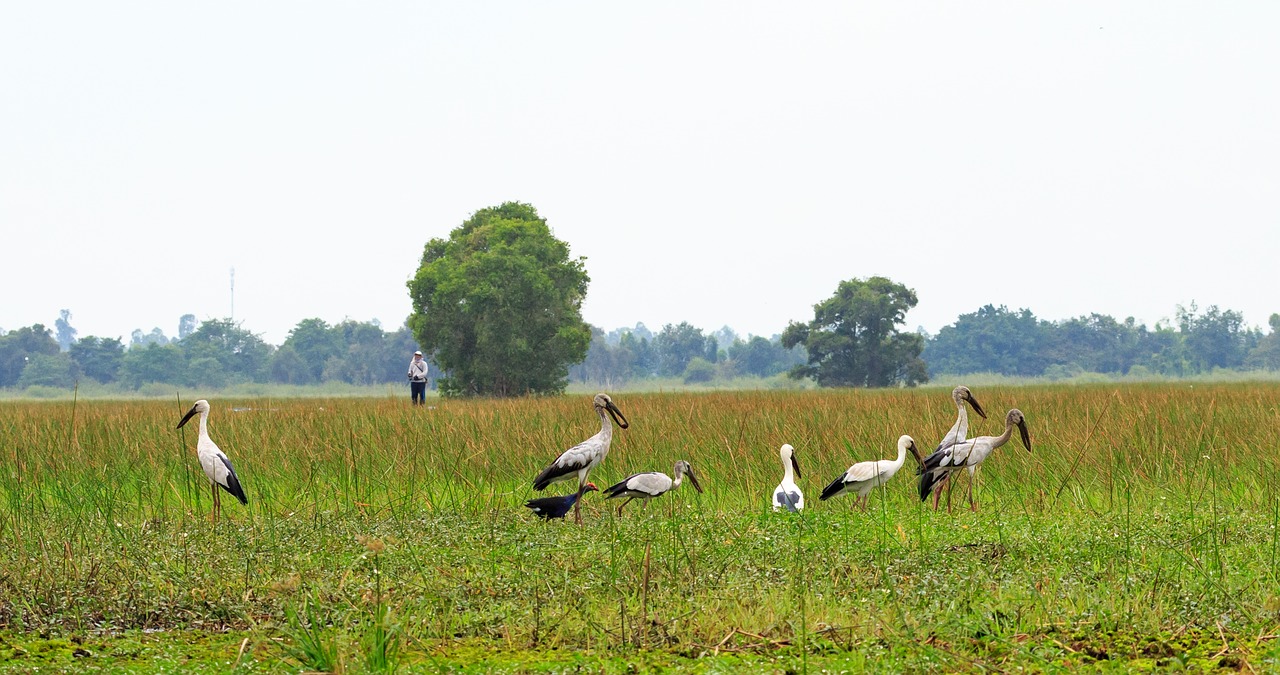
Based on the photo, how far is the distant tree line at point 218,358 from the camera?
4126 inches

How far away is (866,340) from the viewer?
65688 millimetres

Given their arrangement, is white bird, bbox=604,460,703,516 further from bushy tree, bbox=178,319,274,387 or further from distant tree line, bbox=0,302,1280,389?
bushy tree, bbox=178,319,274,387

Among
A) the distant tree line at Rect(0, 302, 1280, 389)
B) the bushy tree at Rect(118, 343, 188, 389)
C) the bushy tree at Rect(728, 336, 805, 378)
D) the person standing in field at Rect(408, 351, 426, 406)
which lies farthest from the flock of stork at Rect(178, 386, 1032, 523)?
the bushy tree at Rect(728, 336, 805, 378)

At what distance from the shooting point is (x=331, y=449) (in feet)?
43.0

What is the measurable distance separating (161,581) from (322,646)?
222 cm

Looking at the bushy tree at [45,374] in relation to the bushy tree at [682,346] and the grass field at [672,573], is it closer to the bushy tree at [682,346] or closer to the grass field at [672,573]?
the bushy tree at [682,346]

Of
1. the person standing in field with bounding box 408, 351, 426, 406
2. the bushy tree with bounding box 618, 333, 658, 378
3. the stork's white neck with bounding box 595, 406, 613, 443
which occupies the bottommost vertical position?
the stork's white neck with bounding box 595, 406, 613, 443

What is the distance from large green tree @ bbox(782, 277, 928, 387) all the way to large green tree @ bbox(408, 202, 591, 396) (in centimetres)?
2159

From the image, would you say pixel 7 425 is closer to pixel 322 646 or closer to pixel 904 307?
pixel 322 646

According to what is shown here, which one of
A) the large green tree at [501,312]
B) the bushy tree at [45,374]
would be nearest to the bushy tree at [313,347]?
the bushy tree at [45,374]

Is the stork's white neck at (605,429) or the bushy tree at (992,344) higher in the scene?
the bushy tree at (992,344)

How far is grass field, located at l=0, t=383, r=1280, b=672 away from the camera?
209 inches

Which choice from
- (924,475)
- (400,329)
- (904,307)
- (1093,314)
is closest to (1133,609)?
(924,475)

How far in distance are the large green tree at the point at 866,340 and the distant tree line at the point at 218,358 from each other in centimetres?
5817
